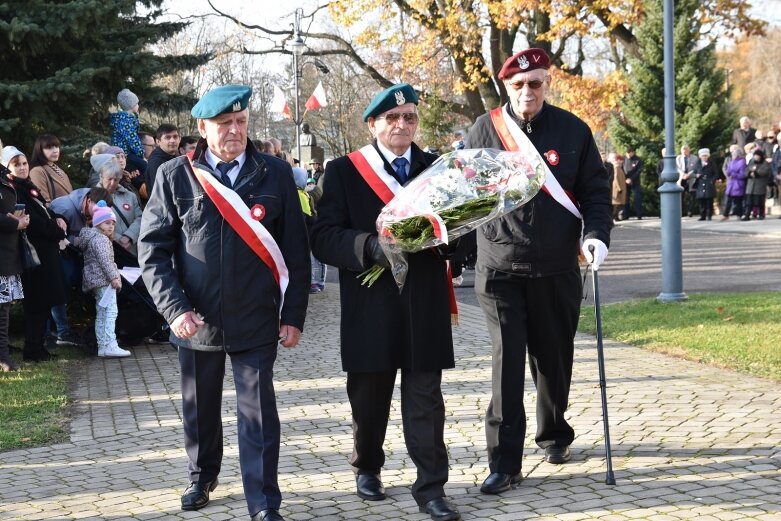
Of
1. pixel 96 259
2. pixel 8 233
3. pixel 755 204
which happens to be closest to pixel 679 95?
pixel 755 204

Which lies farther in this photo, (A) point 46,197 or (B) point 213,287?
(A) point 46,197

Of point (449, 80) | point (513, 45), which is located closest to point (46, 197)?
point (513, 45)

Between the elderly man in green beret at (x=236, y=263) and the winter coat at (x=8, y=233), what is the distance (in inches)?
165

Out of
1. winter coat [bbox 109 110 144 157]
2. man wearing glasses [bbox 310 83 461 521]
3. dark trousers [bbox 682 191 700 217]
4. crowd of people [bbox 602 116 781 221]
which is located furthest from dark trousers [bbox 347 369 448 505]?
dark trousers [bbox 682 191 700 217]

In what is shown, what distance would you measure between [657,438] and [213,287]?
2.85 metres

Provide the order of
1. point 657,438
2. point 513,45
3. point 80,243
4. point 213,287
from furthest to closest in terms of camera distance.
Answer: point 513,45 < point 80,243 < point 657,438 < point 213,287

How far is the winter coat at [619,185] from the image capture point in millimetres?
28797

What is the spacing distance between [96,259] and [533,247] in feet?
18.5

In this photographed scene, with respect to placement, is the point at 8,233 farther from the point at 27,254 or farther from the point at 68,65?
the point at 68,65

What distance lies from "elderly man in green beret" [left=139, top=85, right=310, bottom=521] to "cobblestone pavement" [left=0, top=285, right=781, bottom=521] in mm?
562

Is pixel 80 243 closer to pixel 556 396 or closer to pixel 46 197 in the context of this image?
pixel 46 197

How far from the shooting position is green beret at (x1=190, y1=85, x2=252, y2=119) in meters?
4.87

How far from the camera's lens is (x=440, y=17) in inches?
1175

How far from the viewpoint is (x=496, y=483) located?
5.34 m
